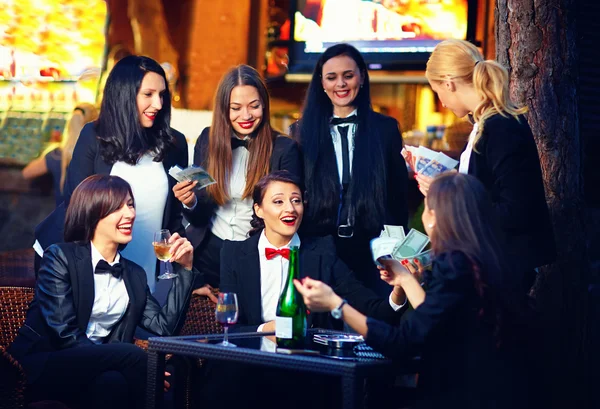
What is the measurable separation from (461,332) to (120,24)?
604 cm

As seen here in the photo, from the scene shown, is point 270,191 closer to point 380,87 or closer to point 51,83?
point 380,87

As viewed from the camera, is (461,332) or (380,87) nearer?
(461,332)

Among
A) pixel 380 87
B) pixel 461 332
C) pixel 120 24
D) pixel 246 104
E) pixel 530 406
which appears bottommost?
pixel 530 406

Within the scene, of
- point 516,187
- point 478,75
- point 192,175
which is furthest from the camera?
point 192,175

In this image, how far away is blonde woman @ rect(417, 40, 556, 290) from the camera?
3725 mm

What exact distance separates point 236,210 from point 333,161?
545 millimetres

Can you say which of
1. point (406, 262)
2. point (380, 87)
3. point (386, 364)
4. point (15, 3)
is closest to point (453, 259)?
point (386, 364)

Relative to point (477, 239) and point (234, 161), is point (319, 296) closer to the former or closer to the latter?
point (477, 239)

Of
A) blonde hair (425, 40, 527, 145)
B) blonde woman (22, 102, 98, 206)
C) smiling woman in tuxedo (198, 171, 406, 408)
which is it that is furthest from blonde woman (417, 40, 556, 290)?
blonde woman (22, 102, 98, 206)

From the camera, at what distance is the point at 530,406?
10.4 ft

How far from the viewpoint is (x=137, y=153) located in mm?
4770

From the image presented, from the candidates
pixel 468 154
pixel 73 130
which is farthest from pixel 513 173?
pixel 73 130

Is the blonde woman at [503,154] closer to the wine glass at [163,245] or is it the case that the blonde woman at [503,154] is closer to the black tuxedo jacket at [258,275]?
the black tuxedo jacket at [258,275]

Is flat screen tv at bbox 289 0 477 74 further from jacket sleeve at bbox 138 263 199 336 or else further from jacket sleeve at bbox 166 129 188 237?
jacket sleeve at bbox 138 263 199 336
